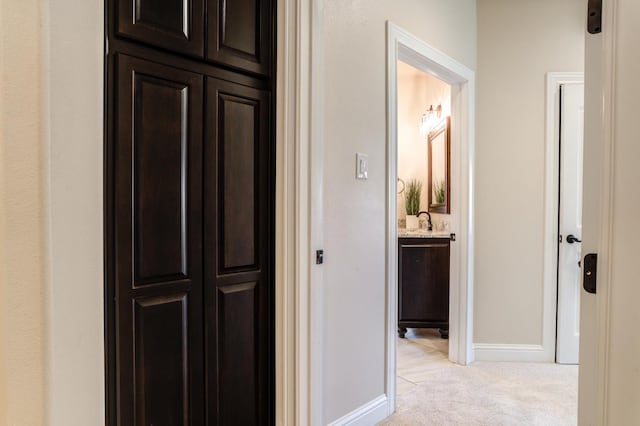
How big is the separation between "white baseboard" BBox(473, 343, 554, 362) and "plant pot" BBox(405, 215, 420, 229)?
1489 mm

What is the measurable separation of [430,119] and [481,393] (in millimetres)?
2691

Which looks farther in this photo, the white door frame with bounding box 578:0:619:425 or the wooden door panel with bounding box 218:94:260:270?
the wooden door panel with bounding box 218:94:260:270

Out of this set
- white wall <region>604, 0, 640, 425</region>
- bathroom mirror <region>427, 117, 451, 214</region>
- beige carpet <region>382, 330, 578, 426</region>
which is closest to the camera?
white wall <region>604, 0, 640, 425</region>

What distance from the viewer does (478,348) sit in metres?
3.14

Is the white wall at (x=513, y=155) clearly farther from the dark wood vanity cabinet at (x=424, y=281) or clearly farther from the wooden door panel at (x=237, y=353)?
the wooden door panel at (x=237, y=353)

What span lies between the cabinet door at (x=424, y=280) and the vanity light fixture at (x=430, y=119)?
4.26 ft

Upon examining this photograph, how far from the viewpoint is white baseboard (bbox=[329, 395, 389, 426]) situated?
1991mm

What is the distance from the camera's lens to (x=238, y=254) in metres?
1.68
